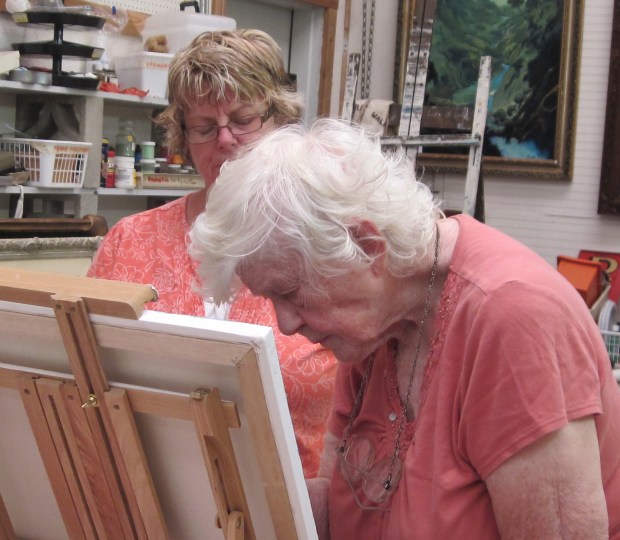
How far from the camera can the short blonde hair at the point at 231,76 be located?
1809 millimetres

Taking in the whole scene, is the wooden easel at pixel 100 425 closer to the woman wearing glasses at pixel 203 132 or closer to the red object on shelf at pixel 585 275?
the woman wearing glasses at pixel 203 132

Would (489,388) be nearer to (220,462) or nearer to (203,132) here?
(220,462)

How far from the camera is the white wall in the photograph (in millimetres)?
3744

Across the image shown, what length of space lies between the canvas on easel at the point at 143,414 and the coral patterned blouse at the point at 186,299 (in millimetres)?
557

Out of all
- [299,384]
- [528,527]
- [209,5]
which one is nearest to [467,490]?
[528,527]

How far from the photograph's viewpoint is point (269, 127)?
1.89m

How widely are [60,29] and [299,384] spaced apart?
173 cm

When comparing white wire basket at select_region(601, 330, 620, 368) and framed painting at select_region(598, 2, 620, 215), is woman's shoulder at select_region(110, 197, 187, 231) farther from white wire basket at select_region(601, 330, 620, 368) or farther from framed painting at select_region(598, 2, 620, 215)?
framed painting at select_region(598, 2, 620, 215)

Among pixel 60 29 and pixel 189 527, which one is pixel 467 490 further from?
pixel 60 29

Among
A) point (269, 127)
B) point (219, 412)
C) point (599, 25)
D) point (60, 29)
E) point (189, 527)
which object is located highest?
point (599, 25)

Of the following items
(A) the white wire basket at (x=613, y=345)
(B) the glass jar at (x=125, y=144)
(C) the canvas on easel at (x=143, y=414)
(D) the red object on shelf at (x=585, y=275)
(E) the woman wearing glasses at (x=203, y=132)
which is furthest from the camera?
(D) the red object on shelf at (x=585, y=275)

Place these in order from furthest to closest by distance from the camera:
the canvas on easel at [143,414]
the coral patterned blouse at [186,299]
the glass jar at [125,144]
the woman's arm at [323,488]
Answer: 1. the glass jar at [125,144]
2. the coral patterned blouse at [186,299]
3. the woman's arm at [323,488]
4. the canvas on easel at [143,414]

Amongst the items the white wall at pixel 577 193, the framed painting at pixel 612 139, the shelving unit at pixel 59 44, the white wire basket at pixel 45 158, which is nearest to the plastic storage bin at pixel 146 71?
the shelving unit at pixel 59 44

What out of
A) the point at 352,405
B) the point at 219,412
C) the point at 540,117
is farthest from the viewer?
the point at 540,117
